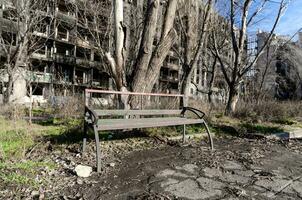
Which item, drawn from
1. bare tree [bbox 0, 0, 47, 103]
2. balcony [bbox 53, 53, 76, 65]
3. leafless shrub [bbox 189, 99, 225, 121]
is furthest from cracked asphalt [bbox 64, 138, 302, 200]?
balcony [bbox 53, 53, 76, 65]

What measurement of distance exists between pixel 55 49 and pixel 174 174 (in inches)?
1671

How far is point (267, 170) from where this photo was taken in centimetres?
470

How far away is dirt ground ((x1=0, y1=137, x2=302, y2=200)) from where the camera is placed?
3.39m

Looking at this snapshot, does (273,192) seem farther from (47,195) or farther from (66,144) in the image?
(66,144)

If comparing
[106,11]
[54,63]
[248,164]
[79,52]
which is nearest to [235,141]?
[248,164]

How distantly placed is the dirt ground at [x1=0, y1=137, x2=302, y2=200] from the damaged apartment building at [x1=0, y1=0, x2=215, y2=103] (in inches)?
398

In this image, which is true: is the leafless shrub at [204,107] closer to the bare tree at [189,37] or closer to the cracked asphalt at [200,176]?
the bare tree at [189,37]

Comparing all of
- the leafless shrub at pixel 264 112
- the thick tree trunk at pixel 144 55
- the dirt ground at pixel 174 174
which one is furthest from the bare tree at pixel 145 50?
the leafless shrub at pixel 264 112

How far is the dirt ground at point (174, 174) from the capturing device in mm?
3393

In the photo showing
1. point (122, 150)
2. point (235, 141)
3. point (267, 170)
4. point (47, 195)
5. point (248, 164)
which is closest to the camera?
point (47, 195)

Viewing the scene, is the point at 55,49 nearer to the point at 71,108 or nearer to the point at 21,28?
the point at 21,28

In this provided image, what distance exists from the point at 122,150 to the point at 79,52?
147 feet

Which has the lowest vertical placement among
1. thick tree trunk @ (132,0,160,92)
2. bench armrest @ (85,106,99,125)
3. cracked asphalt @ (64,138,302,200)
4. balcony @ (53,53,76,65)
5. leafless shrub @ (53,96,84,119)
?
cracked asphalt @ (64,138,302,200)

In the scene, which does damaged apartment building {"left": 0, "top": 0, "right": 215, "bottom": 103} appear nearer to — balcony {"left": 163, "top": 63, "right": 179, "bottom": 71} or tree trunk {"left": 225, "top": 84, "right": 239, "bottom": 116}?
balcony {"left": 163, "top": 63, "right": 179, "bottom": 71}
